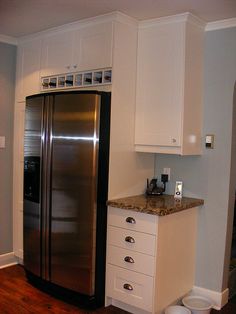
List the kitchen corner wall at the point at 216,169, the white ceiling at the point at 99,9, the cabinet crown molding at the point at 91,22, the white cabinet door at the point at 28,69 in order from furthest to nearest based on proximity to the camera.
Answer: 1. the white cabinet door at the point at 28,69
2. the kitchen corner wall at the point at 216,169
3. the cabinet crown molding at the point at 91,22
4. the white ceiling at the point at 99,9

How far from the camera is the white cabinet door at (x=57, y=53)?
10.7ft

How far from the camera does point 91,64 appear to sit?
305 centimetres

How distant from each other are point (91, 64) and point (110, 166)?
888mm

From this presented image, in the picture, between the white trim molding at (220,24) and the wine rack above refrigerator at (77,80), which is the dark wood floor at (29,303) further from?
the white trim molding at (220,24)

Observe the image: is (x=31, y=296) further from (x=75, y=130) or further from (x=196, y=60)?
(x=196, y=60)

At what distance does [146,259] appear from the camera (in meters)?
2.75

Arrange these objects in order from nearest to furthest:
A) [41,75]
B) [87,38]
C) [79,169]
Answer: [79,169] → [87,38] → [41,75]

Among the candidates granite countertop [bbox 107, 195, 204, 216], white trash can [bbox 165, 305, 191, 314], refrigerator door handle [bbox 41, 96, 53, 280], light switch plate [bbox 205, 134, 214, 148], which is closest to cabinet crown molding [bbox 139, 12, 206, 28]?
light switch plate [bbox 205, 134, 214, 148]

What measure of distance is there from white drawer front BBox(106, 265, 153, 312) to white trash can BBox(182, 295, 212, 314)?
Result: 0.40m

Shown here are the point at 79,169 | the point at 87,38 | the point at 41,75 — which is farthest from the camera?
the point at 41,75

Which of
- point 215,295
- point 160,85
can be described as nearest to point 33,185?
point 160,85

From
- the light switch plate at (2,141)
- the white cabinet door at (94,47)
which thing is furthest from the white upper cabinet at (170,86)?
the light switch plate at (2,141)

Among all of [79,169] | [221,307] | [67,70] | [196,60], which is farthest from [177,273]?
[67,70]

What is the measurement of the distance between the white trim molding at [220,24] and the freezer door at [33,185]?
1.58 meters
